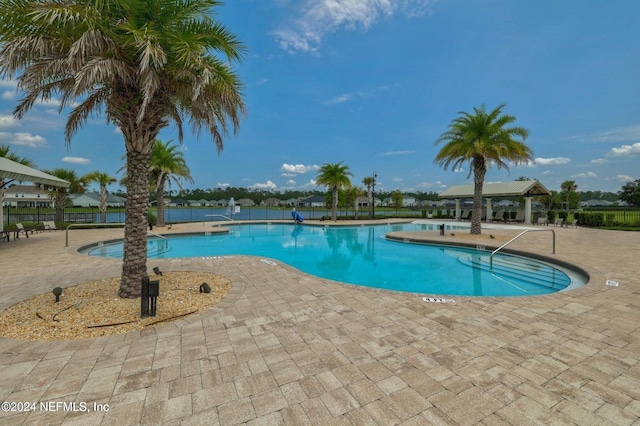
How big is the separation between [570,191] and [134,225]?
234 feet

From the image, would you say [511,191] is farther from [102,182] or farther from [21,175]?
[102,182]

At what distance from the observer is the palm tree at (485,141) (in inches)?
510

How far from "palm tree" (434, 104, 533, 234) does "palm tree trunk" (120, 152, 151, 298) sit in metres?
13.4

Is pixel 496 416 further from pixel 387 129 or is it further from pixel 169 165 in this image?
pixel 387 129

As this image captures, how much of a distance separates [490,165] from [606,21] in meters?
6.29

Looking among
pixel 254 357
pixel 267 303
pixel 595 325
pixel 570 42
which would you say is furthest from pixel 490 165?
pixel 254 357

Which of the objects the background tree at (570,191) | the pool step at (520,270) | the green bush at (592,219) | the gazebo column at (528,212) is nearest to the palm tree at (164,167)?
the pool step at (520,270)

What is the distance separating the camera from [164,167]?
701 inches

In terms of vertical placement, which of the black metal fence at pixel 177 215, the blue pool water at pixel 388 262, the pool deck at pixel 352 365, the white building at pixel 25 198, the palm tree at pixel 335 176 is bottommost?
the blue pool water at pixel 388 262

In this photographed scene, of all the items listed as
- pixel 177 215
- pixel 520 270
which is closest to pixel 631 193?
pixel 520 270

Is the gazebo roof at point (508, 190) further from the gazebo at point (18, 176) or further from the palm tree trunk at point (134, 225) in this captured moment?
the gazebo at point (18, 176)

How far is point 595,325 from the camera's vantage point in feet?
12.3

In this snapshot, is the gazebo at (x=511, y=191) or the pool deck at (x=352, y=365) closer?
the pool deck at (x=352, y=365)

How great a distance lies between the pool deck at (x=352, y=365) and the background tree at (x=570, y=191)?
207ft
